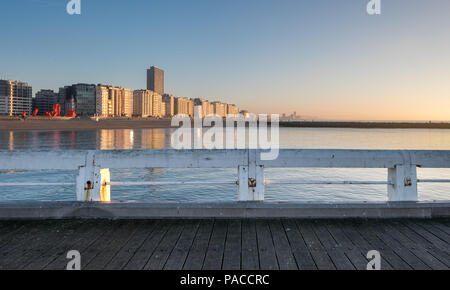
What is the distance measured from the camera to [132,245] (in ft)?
14.0

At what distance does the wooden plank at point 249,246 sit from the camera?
146 inches

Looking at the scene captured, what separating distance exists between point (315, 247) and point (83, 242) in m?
3.01

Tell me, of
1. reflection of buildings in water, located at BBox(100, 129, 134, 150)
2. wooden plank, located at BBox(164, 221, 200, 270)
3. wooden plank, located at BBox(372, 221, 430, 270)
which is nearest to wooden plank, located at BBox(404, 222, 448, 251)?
wooden plank, located at BBox(372, 221, 430, 270)

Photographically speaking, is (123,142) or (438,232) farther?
(123,142)

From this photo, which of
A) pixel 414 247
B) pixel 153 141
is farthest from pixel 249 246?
pixel 153 141

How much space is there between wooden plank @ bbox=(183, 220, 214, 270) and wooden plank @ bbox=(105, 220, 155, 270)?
692mm

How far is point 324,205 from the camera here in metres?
5.47

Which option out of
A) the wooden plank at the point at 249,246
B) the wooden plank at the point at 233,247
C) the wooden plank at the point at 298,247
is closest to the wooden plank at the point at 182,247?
the wooden plank at the point at 233,247

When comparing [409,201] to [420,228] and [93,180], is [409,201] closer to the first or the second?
[420,228]

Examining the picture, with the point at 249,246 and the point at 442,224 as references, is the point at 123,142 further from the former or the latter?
the point at 442,224

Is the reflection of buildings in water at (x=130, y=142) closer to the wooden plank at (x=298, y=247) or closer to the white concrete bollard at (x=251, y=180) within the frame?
the white concrete bollard at (x=251, y=180)
